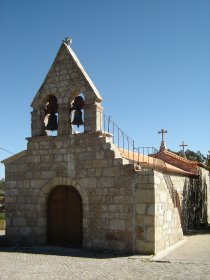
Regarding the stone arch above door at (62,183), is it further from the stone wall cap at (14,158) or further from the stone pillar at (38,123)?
the stone pillar at (38,123)

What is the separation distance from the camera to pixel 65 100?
1152 cm

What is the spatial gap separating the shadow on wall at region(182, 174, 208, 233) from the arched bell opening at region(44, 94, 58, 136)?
7000 mm

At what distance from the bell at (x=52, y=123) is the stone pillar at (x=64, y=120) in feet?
1.42

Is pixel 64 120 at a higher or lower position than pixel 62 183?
higher

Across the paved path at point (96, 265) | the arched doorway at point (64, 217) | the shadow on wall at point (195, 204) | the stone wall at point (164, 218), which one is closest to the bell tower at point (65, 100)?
the arched doorway at point (64, 217)

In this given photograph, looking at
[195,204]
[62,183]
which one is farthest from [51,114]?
[195,204]

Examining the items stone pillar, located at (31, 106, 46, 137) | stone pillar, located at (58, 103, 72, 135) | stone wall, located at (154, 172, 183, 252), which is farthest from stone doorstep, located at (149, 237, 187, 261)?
stone pillar, located at (31, 106, 46, 137)

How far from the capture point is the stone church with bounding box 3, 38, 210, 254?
1002 centimetres

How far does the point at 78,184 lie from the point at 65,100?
2720mm

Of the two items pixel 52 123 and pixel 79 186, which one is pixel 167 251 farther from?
pixel 52 123

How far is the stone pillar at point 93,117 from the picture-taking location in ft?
35.7

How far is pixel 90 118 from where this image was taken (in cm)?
1098

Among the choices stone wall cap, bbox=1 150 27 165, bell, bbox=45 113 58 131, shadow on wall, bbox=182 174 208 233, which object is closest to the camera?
bell, bbox=45 113 58 131

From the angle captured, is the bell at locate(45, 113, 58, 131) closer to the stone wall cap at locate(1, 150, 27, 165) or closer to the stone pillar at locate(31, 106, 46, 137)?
the stone pillar at locate(31, 106, 46, 137)
